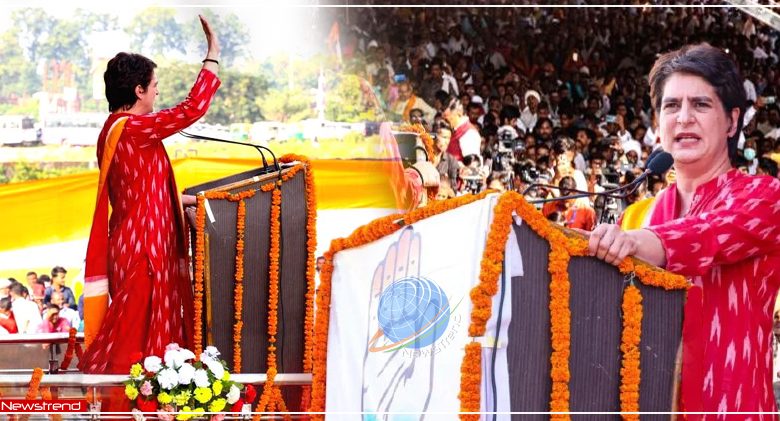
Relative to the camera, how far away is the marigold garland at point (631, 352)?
2078mm

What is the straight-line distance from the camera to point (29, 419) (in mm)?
4418

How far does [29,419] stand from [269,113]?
5054 millimetres

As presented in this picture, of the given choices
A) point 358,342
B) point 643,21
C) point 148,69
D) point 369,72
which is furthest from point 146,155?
point 643,21

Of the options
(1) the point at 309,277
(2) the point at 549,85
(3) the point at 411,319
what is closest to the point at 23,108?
(2) the point at 549,85

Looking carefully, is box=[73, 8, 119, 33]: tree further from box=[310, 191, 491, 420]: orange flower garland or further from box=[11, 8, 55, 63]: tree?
box=[310, 191, 491, 420]: orange flower garland

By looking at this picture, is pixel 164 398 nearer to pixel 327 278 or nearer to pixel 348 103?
pixel 327 278

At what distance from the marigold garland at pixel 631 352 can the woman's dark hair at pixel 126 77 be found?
9.48ft

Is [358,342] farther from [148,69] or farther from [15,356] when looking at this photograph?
[15,356]

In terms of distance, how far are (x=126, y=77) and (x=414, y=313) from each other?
259 centimetres

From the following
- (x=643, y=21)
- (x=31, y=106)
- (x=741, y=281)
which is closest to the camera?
(x=741, y=281)

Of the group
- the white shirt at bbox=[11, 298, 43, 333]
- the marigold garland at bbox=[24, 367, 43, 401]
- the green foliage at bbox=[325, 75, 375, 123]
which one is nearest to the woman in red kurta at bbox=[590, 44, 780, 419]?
the marigold garland at bbox=[24, 367, 43, 401]

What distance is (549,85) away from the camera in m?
10.0

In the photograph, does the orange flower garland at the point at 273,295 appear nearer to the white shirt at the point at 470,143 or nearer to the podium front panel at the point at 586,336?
the podium front panel at the point at 586,336

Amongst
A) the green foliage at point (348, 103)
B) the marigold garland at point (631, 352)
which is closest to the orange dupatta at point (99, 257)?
the marigold garland at point (631, 352)
